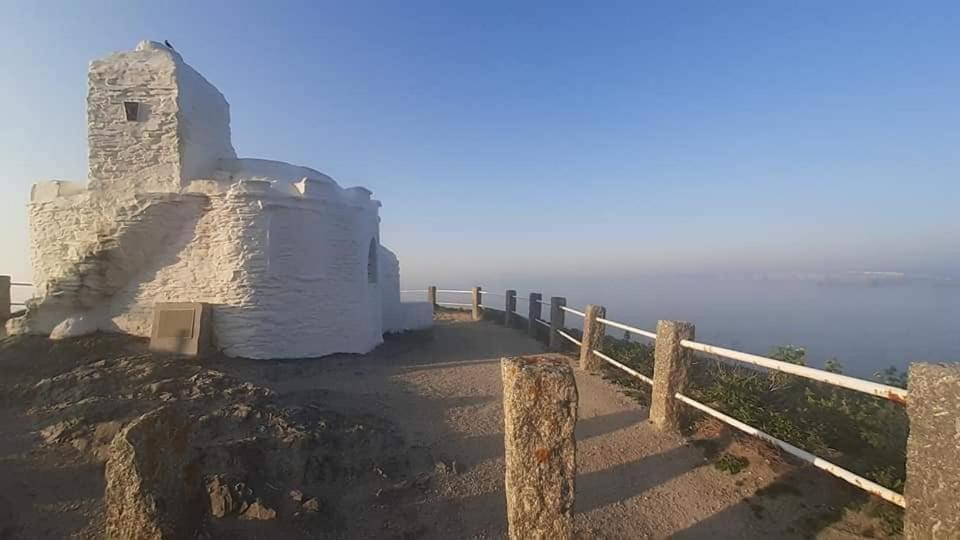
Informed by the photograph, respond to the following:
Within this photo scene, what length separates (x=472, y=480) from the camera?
4445 millimetres

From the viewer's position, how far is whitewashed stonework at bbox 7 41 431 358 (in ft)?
27.9

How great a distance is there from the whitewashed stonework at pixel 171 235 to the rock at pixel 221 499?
498 cm

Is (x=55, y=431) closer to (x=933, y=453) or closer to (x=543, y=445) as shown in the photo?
(x=543, y=445)

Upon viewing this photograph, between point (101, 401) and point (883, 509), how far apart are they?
314 inches

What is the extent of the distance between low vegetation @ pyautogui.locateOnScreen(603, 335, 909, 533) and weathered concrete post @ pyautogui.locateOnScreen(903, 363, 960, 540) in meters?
0.78

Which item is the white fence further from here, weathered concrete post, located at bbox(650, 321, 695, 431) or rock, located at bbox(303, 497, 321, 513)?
rock, located at bbox(303, 497, 321, 513)

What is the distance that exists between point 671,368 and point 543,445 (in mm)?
2505

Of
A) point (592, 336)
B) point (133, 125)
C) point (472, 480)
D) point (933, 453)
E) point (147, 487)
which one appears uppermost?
point (133, 125)

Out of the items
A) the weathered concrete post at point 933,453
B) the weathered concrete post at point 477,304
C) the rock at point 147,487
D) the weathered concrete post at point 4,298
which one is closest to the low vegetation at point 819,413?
the weathered concrete post at point 933,453

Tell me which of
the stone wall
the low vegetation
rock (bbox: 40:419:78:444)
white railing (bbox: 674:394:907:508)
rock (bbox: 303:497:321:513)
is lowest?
rock (bbox: 303:497:321:513)

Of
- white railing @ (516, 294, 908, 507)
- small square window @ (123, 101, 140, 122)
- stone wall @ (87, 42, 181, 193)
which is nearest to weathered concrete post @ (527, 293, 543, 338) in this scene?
white railing @ (516, 294, 908, 507)

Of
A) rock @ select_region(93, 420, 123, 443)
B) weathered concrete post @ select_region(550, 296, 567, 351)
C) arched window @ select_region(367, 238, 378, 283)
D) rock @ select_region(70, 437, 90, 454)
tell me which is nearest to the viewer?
rock @ select_region(70, 437, 90, 454)

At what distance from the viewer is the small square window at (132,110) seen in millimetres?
8914

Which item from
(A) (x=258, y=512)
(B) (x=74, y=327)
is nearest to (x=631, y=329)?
(A) (x=258, y=512)
